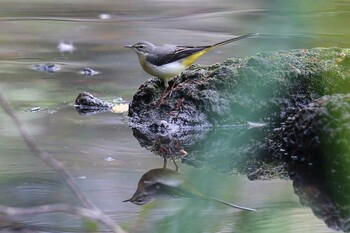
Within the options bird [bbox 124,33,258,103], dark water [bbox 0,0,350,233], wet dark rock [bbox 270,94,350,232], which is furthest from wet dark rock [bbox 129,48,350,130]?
wet dark rock [bbox 270,94,350,232]

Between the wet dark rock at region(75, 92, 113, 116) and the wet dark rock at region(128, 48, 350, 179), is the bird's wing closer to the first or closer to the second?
the wet dark rock at region(128, 48, 350, 179)

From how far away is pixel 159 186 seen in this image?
129 inches

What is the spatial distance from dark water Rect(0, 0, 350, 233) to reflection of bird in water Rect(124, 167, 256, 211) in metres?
0.06

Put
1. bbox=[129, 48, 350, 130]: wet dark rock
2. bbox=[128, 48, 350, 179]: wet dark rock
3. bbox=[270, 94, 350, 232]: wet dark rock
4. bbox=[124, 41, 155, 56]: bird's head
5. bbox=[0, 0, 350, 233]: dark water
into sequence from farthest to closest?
1. bbox=[124, 41, 155, 56]: bird's head
2. bbox=[129, 48, 350, 130]: wet dark rock
3. bbox=[128, 48, 350, 179]: wet dark rock
4. bbox=[270, 94, 350, 232]: wet dark rock
5. bbox=[0, 0, 350, 233]: dark water

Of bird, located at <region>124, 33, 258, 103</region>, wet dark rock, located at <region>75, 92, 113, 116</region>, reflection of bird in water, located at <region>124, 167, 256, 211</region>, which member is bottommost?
wet dark rock, located at <region>75, 92, 113, 116</region>

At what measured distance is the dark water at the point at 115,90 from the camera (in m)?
1.46

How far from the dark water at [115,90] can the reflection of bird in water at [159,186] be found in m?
0.06

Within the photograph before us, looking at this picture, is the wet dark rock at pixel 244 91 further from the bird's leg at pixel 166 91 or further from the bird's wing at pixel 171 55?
the bird's wing at pixel 171 55

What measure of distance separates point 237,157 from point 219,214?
64.4 inches

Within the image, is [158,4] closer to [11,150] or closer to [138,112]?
[138,112]

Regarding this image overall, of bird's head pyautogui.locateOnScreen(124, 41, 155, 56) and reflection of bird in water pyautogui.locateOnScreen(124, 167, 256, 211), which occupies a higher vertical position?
bird's head pyautogui.locateOnScreen(124, 41, 155, 56)

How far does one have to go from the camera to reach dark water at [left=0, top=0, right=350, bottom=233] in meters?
1.46

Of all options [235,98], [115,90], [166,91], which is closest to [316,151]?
[235,98]

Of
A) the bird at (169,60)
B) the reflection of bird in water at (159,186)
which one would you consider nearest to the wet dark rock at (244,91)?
the bird at (169,60)
